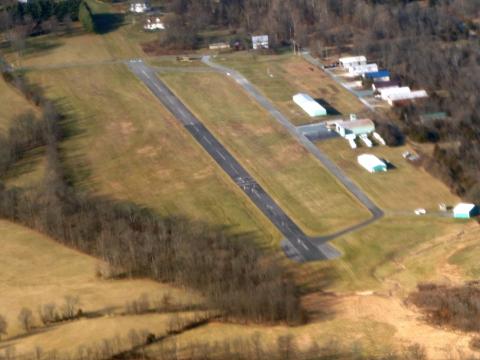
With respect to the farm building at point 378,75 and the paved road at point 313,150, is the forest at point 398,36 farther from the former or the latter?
the paved road at point 313,150

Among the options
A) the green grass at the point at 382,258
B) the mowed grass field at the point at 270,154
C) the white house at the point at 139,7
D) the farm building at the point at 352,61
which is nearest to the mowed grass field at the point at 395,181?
the mowed grass field at the point at 270,154

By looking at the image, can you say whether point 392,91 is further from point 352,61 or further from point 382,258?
point 382,258

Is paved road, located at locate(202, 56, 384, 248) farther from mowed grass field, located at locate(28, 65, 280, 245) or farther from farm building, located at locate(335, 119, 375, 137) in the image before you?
mowed grass field, located at locate(28, 65, 280, 245)

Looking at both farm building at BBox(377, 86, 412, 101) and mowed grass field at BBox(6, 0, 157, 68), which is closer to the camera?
farm building at BBox(377, 86, 412, 101)

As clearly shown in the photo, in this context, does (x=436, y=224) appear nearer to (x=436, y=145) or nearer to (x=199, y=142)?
(x=436, y=145)

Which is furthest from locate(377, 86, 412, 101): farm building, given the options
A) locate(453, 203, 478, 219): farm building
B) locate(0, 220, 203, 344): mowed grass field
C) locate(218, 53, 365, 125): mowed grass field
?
locate(0, 220, 203, 344): mowed grass field

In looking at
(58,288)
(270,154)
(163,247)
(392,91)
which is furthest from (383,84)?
(58,288)
